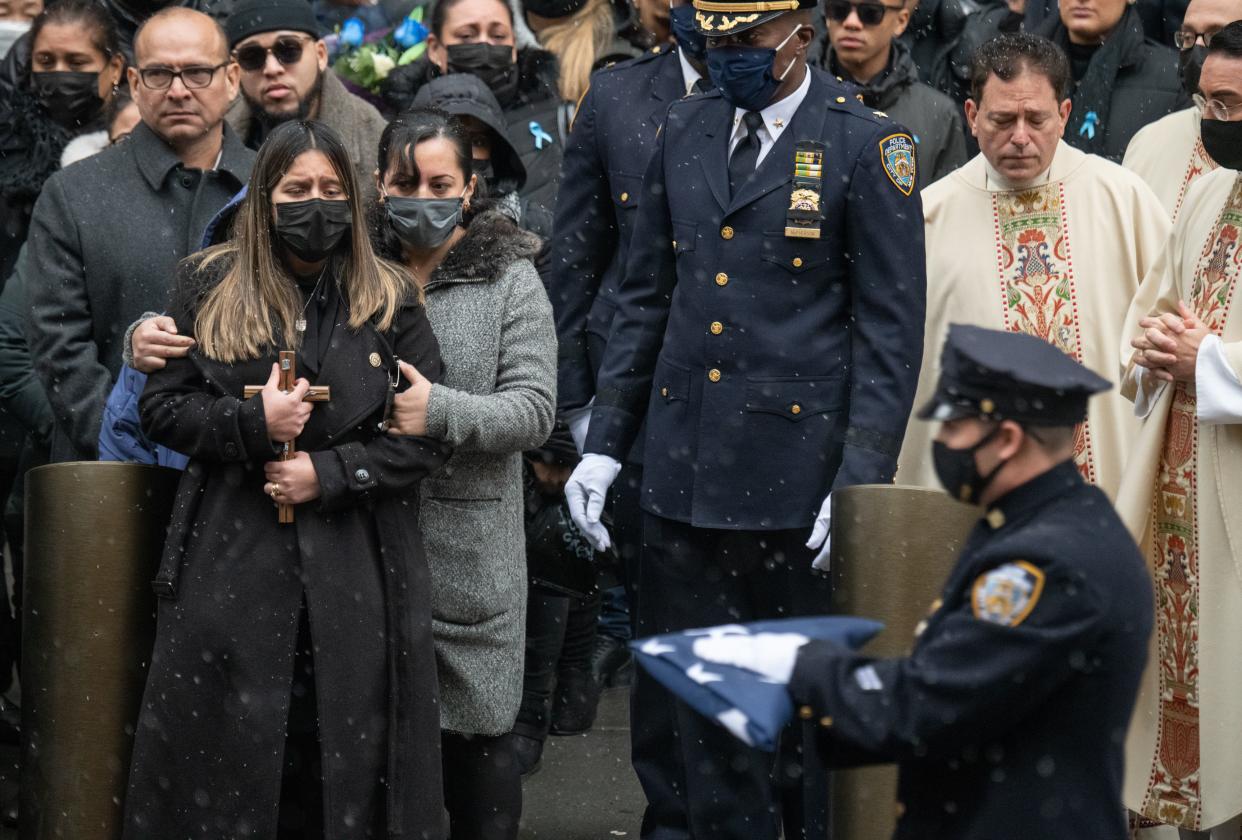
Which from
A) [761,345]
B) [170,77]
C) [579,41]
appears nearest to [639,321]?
[761,345]

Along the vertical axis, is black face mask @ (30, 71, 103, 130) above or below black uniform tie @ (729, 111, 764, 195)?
above

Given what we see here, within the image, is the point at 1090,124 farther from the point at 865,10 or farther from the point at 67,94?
the point at 67,94

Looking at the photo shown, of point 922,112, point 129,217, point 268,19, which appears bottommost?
point 129,217

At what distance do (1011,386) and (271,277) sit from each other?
2.21 metres

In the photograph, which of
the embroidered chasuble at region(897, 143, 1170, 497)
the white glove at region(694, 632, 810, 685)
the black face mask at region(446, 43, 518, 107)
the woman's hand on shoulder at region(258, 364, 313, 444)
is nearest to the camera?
the white glove at region(694, 632, 810, 685)

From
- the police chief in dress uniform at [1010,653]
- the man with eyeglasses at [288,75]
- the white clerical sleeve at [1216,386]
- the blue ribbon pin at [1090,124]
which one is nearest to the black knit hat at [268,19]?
the man with eyeglasses at [288,75]

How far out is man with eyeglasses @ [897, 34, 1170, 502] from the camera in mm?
5625

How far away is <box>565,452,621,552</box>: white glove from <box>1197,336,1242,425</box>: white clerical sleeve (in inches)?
58.5

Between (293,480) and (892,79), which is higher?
(892,79)

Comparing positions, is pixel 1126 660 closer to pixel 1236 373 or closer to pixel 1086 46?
pixel 1236 373

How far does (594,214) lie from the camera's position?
5.75 m

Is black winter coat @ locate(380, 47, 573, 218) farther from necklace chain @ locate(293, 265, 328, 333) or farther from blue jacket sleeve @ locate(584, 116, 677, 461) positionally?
necklace chain @ locate(293, 265, 328, 333)

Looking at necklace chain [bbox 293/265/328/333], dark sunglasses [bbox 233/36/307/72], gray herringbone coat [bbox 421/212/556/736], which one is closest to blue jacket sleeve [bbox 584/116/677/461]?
gray herringbone coat [bbox 421/212/556/736]

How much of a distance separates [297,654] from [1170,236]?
254 cm
